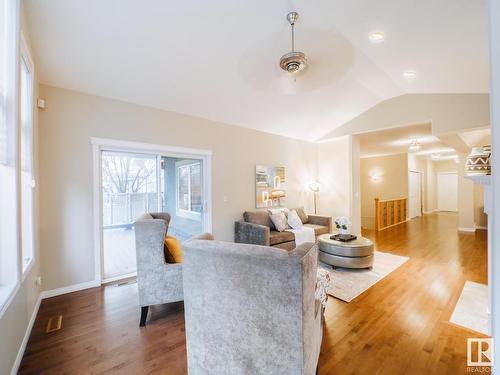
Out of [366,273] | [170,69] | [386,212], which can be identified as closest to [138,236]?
[170,69]

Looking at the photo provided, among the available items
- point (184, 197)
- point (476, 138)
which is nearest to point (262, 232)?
point (184, 197)

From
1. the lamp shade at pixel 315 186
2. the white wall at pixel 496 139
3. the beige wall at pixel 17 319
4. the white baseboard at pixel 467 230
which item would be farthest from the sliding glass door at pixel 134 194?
the white baseboard at pixel 467 230

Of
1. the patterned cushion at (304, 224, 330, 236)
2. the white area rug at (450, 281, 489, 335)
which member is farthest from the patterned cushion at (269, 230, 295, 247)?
the white area rug at (450, 281, 489, 335)

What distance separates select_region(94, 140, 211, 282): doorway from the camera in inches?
130

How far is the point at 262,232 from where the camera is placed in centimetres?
406

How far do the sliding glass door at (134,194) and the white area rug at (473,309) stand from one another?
146 inches

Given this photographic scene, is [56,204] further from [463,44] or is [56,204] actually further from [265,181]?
[463,44]

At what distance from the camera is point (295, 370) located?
1.20 m

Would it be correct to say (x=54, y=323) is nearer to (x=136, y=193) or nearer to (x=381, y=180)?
(x=136, y=193)

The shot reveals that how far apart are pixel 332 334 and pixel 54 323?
2.75 metres

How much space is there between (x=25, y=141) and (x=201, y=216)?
8.94 feet

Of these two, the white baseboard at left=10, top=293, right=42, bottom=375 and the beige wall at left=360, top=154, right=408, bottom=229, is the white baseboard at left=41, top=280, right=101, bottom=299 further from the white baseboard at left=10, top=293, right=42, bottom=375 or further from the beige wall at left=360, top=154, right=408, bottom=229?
the beige wall at left=360, top=154, right=408, bottom=229

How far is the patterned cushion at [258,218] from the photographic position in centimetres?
460

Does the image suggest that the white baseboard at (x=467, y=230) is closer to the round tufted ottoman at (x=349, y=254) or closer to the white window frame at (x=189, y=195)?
the round tufted ottoman at (x=349, y=254)
